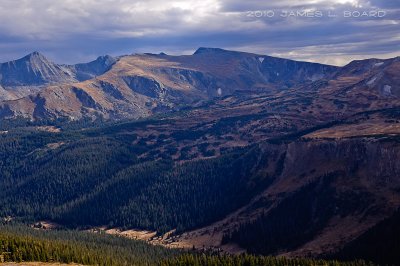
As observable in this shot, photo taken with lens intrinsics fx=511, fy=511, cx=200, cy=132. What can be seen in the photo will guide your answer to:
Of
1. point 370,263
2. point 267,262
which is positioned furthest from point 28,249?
point 370,263

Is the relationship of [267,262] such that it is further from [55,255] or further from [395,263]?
[55,255]

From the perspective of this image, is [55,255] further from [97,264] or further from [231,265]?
[231,265]

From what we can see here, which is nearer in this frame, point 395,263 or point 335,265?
point 335,265

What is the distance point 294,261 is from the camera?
194750mm

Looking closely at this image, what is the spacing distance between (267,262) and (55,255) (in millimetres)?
81887

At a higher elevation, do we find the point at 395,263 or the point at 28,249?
the point at 28,249

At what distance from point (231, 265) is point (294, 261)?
80.0ft

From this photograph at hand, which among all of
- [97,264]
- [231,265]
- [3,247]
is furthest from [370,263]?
[3,247]

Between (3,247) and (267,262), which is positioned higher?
(3,247)

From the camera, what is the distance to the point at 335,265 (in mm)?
186125

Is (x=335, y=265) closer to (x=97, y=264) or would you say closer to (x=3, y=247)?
(x=97, y=264)

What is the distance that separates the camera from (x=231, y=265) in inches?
7864

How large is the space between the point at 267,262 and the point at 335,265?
25961 mm

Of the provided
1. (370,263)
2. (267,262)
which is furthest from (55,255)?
(370,263)
